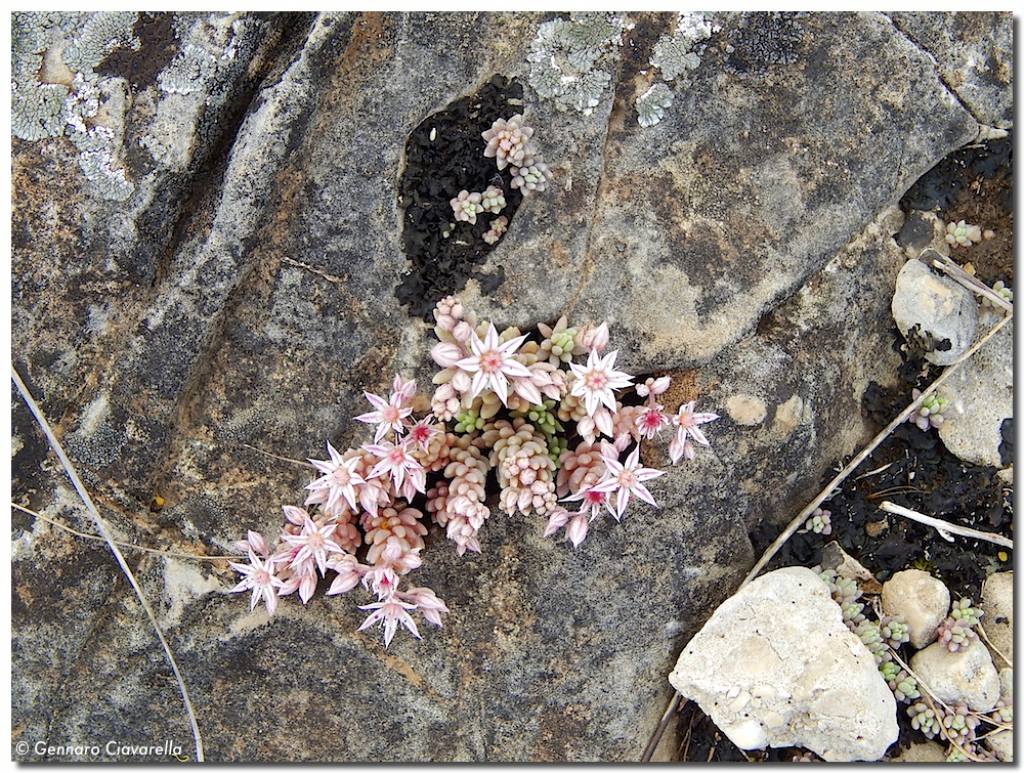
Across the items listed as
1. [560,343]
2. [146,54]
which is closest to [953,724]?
[560,343]

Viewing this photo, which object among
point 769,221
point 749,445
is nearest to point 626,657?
point 749,445

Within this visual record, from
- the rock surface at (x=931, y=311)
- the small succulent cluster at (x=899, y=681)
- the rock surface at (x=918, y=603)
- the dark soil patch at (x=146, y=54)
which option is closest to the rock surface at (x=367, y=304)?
the dark soil patch at (x=146, y=54)

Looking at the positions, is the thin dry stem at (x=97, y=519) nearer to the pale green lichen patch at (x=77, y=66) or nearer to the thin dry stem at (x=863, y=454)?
the pale green lichen patch at (x=77, y=66)

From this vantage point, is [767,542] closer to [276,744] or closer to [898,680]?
[898,680]

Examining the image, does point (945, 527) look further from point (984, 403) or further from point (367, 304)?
point (367, 304)

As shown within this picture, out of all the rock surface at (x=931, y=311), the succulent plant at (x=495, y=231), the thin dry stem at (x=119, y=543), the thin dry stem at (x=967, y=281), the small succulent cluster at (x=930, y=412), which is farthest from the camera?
the small succulent cluster at (x=930, y=412)

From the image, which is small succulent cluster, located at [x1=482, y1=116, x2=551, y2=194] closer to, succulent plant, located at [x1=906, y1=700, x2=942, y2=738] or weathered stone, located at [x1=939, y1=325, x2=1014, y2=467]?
weathered stone, located at [x1=939, y1=325, x2=1014, y2=467]
